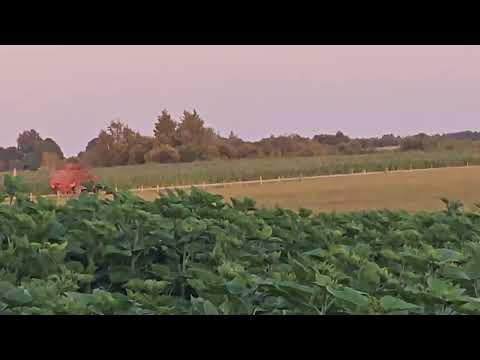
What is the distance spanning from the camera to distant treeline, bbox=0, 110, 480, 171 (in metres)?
3.02

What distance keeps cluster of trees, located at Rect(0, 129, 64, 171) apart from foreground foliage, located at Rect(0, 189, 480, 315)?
0.71 ft

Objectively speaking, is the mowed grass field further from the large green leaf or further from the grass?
the large green leaf

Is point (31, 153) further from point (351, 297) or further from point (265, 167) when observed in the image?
point (351, 297)

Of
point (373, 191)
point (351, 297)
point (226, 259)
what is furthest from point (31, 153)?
point (351, 297)

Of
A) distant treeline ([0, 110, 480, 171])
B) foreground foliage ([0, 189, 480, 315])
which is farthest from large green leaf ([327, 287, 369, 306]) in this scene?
distant treeline ([0, 110, 480, 171])

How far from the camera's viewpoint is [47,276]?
6.68ft

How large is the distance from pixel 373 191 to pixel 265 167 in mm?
559

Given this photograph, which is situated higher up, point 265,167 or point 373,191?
point 265,167

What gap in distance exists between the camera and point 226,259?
223 cm

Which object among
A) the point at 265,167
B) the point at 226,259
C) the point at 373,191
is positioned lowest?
the point at 226,259

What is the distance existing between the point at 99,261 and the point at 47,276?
12.3 inches
